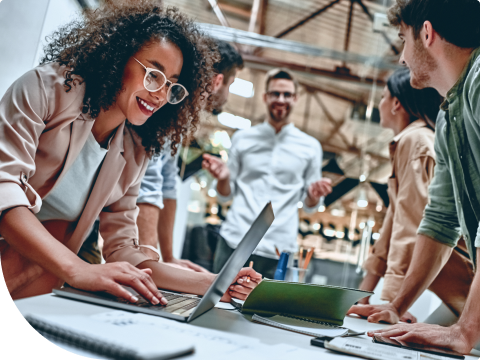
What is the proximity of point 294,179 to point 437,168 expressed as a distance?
1413 millimetres

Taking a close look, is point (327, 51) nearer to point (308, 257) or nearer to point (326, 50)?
point (326, 50)

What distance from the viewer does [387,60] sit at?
5.03 m

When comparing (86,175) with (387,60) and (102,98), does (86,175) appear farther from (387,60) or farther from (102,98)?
(387,60)

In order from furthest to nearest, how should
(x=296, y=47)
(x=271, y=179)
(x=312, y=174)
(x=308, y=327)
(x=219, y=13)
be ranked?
1. (x=219, y=13)
2. (x=296, y=47)
3. (x=312, y=174)
4. (x=271, y=179)
5. (x=308, y=327)

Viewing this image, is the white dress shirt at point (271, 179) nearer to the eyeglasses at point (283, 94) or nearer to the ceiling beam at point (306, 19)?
the eyeglasses at point (283, 94)

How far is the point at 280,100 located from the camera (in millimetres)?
2879

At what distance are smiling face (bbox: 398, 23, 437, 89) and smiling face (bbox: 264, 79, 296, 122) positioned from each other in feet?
5.15

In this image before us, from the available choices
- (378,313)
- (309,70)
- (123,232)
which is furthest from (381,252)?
(309,70)

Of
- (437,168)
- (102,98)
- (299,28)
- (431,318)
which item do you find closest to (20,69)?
(102,98)

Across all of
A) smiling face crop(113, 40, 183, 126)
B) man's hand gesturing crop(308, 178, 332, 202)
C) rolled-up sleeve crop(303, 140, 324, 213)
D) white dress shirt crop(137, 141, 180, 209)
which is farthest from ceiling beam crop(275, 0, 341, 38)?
smiling face crop(113, 40, 183, 126)

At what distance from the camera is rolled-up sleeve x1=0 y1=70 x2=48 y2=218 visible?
840 millimetres

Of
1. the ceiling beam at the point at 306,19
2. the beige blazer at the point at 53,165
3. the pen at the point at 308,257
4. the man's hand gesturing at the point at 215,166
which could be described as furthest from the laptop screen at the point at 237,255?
the ceiling beam at the point at 306,19

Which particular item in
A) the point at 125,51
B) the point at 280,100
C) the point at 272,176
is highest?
the point at 280,100

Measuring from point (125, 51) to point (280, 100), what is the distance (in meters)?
1.78
